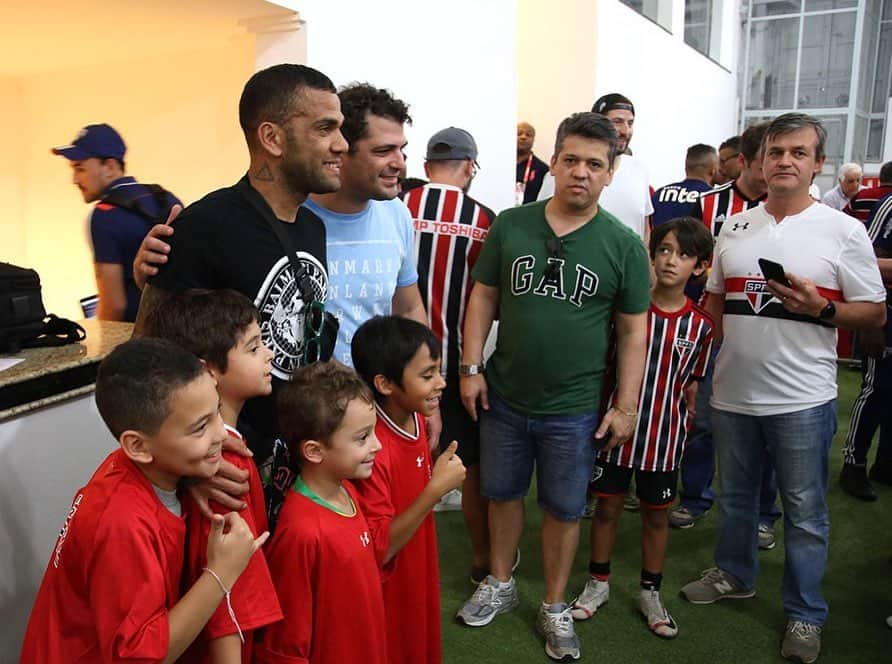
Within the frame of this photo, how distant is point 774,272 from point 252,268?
1.51m

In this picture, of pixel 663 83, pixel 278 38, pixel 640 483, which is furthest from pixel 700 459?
pixel 663 83

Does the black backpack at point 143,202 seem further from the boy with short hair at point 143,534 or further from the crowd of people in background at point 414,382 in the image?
the boy with short hair at point 143,534

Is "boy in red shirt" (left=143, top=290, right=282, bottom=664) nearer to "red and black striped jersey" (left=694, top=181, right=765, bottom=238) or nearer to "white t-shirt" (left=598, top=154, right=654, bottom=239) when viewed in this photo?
"white t-shirt" (left=598, top=154, right=654, bottom=239)

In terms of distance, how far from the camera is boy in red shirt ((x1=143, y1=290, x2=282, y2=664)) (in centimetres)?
126

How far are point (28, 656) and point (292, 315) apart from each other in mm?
780

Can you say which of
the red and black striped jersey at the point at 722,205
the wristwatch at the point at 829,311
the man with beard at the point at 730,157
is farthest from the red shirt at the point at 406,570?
the man with beard at the point at 730,157

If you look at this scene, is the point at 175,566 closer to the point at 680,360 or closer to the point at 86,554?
the point at 86,554

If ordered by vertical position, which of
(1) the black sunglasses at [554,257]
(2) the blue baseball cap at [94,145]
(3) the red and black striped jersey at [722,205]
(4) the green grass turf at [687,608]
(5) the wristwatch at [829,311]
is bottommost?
(4) the green grass turf at [687,608]

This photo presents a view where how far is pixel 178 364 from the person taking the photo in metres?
1.19

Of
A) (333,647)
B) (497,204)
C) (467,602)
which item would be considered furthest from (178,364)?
(497,204)

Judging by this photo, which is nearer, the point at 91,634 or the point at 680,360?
the point at 91,634

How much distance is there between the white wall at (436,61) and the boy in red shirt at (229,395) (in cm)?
260

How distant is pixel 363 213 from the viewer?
195cm

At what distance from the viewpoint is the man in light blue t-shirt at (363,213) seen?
1882 millimetres
